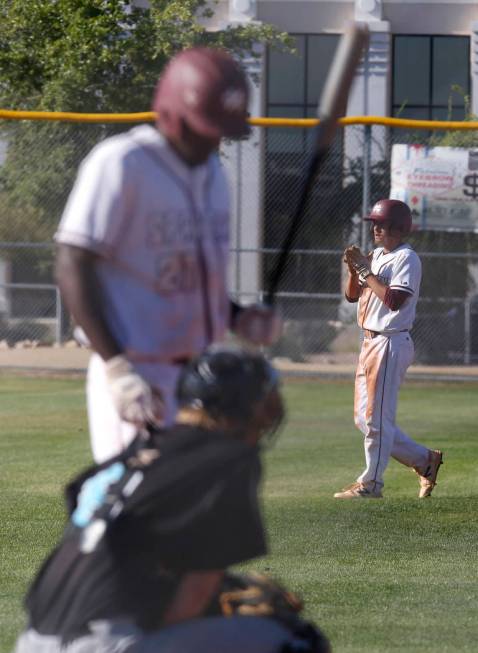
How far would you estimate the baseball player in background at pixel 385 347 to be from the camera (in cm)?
912

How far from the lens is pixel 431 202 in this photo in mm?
15695

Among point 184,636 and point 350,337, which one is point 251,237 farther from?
point 184,636

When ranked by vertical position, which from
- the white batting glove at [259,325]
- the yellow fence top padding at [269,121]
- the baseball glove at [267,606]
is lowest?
the baseball glove at [267,606]

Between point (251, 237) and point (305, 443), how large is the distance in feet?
16.9

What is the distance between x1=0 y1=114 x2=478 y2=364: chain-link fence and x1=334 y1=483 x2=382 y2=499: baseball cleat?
623cm

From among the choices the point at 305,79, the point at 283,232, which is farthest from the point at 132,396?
the point at 305,79

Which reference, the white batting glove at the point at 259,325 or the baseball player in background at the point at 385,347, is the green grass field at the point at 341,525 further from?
the white batting glove at the point at 259,325

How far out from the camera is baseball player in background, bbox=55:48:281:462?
3.56m

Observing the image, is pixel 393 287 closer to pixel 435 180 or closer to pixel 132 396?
pixel 132 396

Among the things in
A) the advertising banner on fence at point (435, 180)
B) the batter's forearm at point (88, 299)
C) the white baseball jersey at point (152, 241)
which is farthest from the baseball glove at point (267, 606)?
the advertising banner on fence at point (435, 180)

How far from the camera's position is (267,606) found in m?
3.72

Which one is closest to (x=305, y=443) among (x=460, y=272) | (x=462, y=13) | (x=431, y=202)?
(x=431, y=202)

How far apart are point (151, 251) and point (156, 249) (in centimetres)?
1

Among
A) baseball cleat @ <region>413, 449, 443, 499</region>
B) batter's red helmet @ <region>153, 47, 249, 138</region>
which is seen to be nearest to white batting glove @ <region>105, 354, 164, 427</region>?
batter's red helmet @ <region>153, 47, 249, 138</region>
